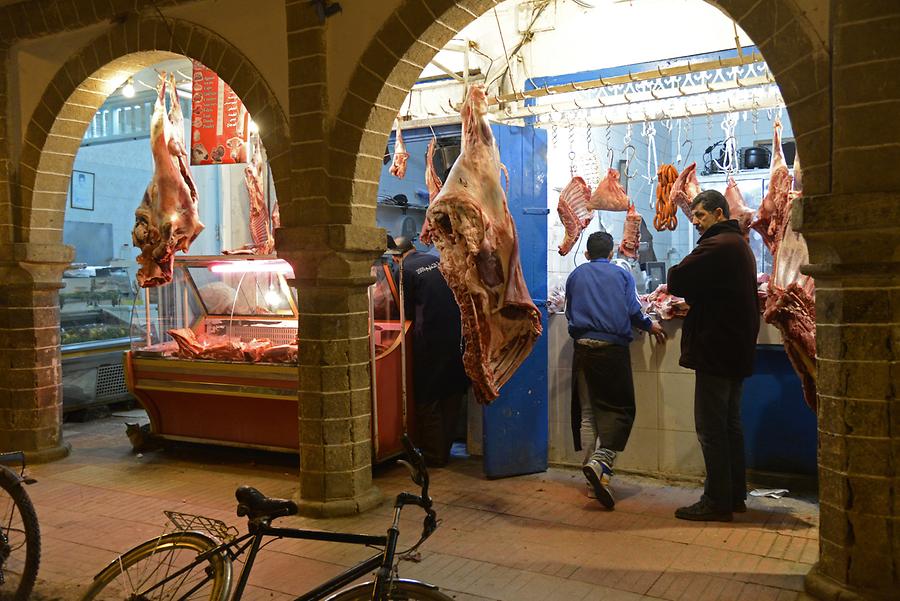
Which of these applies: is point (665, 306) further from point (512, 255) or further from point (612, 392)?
point (512, 255)

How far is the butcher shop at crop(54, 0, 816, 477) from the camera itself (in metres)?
5.57

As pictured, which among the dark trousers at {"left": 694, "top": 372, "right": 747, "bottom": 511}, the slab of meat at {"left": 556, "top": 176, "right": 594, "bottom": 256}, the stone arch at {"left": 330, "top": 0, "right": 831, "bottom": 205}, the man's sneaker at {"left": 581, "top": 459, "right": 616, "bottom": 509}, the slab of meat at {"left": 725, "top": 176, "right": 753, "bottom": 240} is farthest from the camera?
the slab of meat at {"left": 556, "top": 176, "right": 594, "bottom": 256}

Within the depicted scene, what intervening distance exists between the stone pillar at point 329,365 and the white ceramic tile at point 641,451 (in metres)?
2.29

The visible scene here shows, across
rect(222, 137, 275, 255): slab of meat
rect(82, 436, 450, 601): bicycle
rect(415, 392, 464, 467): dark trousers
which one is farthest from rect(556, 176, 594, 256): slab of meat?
rect(82, 436, 450, 601): bicycle

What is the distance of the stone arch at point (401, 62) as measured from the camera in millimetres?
4059

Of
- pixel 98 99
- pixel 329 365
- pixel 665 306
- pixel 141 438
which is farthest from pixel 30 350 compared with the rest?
pixel 665 306

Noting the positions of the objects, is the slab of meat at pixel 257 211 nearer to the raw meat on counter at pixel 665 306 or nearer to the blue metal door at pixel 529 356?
the blue metal door at pixel 529 356

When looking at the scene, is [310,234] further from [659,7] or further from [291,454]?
[659,7]

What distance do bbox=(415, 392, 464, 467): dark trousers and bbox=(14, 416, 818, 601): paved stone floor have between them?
0.19m

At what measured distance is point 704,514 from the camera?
17.9ft

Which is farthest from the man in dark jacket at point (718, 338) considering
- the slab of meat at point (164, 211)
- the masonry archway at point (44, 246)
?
the masonry archway at point (44, 246)

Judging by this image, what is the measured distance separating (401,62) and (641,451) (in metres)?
3.70

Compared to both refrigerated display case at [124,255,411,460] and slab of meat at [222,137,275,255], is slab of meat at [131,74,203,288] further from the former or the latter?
slab of meat at [222,137,275,255]

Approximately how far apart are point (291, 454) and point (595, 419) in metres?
3.02
